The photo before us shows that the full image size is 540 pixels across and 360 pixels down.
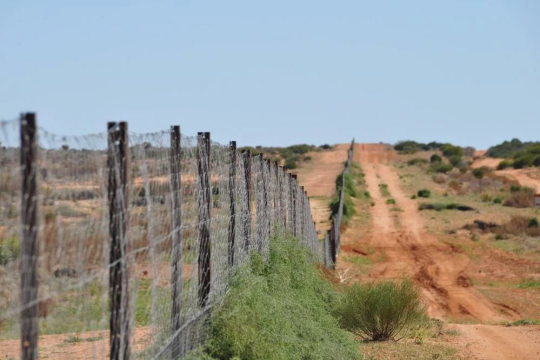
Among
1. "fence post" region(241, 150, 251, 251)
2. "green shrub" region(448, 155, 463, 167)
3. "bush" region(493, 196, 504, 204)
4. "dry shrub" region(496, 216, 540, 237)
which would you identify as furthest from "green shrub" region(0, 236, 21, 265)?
"green shrub" region(448, 155, 463, 167)

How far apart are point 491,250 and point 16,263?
33054 millimetres

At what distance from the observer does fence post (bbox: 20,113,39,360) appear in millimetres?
4273

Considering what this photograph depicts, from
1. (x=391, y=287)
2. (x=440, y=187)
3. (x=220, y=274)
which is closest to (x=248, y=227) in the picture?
(x=220, y=274)

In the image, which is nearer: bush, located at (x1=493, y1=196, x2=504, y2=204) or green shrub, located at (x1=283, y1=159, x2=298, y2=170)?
bush, located at (x1=493, y1=196, x2=504, y2=204)

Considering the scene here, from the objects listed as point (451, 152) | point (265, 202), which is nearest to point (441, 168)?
point (451, 152)

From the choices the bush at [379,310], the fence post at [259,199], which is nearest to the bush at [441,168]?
the bush at [379,310]

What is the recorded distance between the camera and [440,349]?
13711 millimetres

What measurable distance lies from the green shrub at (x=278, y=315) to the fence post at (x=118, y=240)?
2342mm

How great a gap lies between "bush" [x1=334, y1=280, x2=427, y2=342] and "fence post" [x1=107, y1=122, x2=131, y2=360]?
8850 mm

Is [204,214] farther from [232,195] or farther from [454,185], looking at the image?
[454,185]

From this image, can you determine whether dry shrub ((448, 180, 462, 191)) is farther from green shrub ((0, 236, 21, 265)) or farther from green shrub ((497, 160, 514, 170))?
green shrub ((0, 236, 21, 265))

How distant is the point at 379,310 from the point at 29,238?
10.3 meters

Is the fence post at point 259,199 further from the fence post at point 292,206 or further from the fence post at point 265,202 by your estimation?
the fence post at point 292,206

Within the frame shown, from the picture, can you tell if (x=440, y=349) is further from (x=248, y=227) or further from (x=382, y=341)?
(x=248, y=227)
